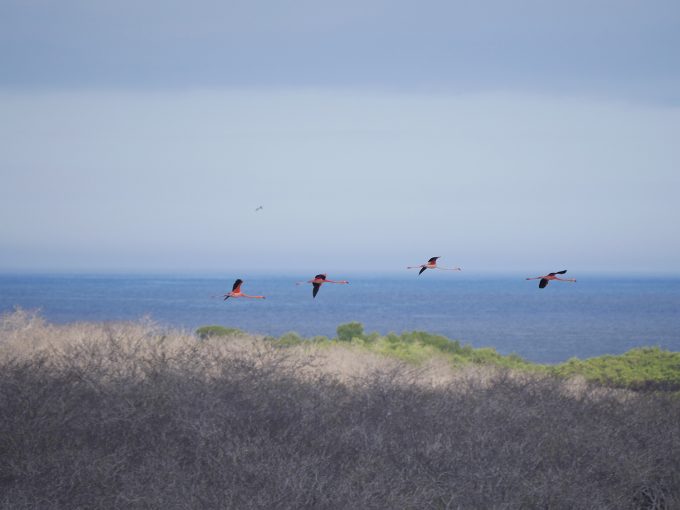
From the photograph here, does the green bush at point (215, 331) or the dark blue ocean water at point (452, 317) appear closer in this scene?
the green bush at point (215, 331)

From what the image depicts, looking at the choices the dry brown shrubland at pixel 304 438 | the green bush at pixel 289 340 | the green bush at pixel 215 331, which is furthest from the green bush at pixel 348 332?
the dry brown shrubland at pixel 304 438

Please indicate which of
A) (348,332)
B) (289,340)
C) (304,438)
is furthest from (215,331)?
(304,438)

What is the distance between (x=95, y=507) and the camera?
30.5 ft

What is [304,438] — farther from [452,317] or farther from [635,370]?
[452,317]

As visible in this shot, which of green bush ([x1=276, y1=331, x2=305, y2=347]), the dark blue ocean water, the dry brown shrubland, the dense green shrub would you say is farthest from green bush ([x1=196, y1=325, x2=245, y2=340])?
the dark blue ocean water

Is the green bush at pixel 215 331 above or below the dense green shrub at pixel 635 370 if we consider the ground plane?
above

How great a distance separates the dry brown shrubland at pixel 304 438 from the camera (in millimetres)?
9617

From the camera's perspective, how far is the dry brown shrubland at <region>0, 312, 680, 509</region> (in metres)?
9.62

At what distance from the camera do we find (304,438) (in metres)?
12.1

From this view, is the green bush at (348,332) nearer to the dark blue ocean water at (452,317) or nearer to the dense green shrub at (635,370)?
the dense green shrub at (635,370)

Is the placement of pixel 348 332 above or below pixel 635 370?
above

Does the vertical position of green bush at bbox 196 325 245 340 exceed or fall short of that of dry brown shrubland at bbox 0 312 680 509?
it exceeds it

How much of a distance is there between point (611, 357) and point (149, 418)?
52.8 feet

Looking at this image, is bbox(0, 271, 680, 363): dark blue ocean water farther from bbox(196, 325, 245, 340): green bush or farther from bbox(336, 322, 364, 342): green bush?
bbox(196, 325, 245, 340): green bush
